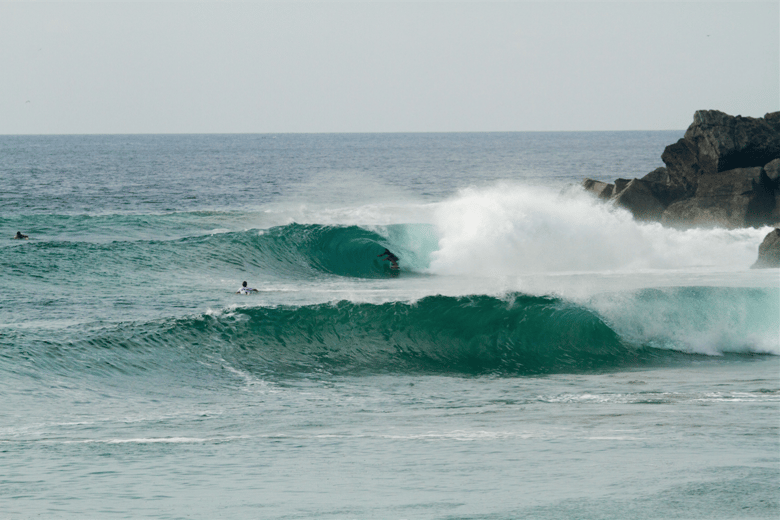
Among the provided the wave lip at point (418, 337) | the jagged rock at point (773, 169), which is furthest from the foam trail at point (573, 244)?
the wave lip at point (418, 337)

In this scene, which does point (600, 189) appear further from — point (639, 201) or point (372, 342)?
point (372, 342)

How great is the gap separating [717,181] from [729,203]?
1043mm

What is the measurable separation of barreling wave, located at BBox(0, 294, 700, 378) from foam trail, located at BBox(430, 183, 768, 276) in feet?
21.5

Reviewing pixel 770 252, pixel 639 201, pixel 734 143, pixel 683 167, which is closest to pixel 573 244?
pixel 639 201

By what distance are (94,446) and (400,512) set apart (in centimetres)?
451

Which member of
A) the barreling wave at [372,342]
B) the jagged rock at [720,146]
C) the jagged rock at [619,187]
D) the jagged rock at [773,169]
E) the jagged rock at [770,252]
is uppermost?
the jagged rock at [720,146]

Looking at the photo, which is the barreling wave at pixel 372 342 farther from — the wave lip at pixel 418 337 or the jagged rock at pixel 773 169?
the jagged rock at pixel 773 169

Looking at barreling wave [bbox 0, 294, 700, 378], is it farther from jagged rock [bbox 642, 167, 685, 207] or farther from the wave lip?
jagged rock [bbox 642, 167, 685, 207]

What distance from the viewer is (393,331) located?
1645cm

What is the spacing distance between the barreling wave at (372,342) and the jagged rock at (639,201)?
1271 cm

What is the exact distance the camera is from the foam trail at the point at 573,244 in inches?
953

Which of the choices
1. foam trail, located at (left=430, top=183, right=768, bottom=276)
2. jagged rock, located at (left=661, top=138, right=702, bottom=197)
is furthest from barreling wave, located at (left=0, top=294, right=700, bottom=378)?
jagged rock, located at (left=661, top=138, right=702, bottom=197)

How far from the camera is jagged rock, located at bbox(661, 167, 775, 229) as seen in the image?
26969 mm

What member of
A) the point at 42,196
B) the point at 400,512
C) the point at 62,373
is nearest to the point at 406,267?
the point at 62,373
